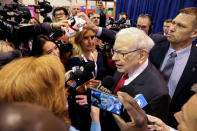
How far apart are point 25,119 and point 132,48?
103 centimetres

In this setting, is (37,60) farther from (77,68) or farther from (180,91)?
(180,91)

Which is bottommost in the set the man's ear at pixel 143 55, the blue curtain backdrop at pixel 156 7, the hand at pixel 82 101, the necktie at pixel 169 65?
the hand at pixel 82 101

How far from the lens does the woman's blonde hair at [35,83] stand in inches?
25.8

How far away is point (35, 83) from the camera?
2.27ft

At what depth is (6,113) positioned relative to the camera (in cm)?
27

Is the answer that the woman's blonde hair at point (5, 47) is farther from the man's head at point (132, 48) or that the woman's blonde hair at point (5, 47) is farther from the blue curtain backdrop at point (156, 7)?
the blue curtain backdrop at point (156, 7)

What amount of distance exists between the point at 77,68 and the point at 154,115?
0.66m

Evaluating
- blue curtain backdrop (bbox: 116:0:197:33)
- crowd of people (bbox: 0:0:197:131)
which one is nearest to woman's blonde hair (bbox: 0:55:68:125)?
crowd of people (bbox: 0:0:197:131)

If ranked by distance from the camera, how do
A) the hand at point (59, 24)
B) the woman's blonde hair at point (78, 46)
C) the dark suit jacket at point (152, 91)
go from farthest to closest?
the woman's blonde hair at point (78, 46) < the hand at point (59, 24) < the dark suit jacket at point (152, 91)

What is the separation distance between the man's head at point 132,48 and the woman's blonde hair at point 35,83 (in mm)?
575

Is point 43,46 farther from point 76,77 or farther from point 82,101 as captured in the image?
point 82,101

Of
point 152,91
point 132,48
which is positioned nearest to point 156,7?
point 132,48

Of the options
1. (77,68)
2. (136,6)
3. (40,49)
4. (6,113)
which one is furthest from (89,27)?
(136,6)

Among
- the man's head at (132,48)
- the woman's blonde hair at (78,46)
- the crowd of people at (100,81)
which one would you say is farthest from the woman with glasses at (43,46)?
the man's head at (132,48)
